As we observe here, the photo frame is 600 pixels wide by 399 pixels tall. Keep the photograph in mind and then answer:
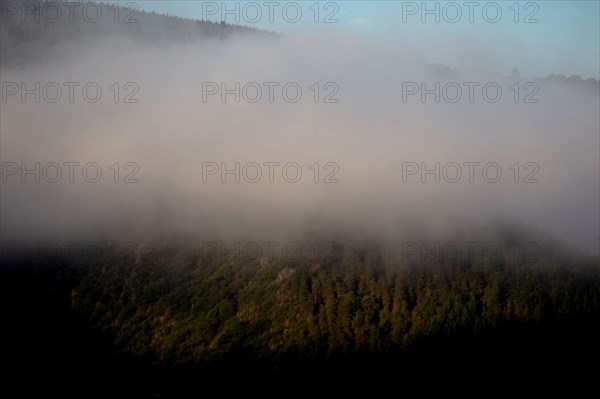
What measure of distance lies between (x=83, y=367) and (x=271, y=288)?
Answer: 140ft

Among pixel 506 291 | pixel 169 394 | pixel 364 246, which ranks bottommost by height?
pixel 169 394

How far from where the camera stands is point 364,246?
13212 centimetres

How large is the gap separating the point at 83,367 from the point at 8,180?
253 feet

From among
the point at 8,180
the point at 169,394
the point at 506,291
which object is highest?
the point at 8,180

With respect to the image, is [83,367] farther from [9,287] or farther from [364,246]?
[364,246]

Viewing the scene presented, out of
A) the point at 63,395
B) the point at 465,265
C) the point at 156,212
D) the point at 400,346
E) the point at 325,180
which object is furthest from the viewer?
the point at 325,180

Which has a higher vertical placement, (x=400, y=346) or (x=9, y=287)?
(x=9, y=287)

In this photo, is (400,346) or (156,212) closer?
(400,346)

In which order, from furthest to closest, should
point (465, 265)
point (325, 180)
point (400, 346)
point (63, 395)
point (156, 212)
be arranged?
1. point (325, 180)
2. point (156, 212)
3. point (465, 265)
4. point (400, 346)
5. point (63, 395)

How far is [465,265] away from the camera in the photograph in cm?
12656

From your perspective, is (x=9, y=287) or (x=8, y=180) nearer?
(x=9, y=287)

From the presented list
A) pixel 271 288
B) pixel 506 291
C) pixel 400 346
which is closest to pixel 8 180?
pixel 271 288

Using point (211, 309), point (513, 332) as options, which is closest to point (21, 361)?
point (211, 309)

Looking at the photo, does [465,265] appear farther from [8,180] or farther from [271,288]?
[8,180]
